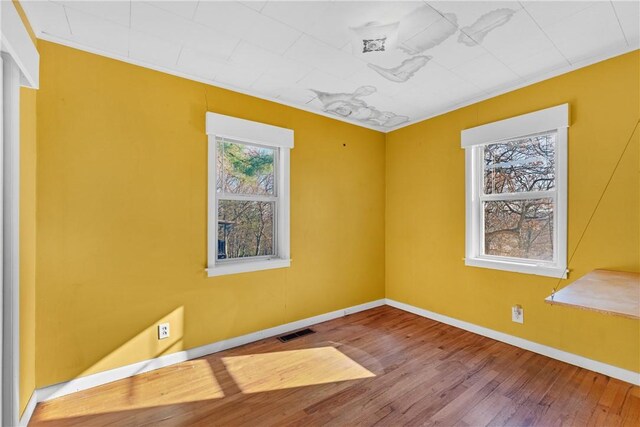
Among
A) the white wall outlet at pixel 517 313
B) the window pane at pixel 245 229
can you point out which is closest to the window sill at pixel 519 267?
the white wall outlet at pixel 517 313

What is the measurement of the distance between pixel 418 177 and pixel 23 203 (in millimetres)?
3660

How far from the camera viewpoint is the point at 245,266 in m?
2.94

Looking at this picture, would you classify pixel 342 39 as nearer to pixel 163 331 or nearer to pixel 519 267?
pixel 519 267

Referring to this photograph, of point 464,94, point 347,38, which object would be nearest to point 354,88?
point 347,38

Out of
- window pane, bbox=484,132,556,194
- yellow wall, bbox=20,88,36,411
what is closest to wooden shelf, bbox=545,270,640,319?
window pane, bbox=484,132,556,194

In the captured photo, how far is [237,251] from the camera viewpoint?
303cm

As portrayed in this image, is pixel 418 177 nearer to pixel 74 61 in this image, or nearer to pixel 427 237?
pixel 427 237

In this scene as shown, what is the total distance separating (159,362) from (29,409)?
2.54 feet

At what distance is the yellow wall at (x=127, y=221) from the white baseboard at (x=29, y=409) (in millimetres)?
117

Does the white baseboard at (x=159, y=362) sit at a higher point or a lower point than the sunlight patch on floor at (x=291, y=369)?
higher

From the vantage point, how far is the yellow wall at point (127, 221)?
208cm

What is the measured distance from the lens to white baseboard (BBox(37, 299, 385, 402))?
2092 mm

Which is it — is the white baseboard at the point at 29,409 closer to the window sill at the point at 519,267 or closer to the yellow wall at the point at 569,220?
the yellow wall at the point at 569,220

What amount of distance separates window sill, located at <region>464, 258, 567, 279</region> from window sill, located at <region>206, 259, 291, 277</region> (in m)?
2.00
